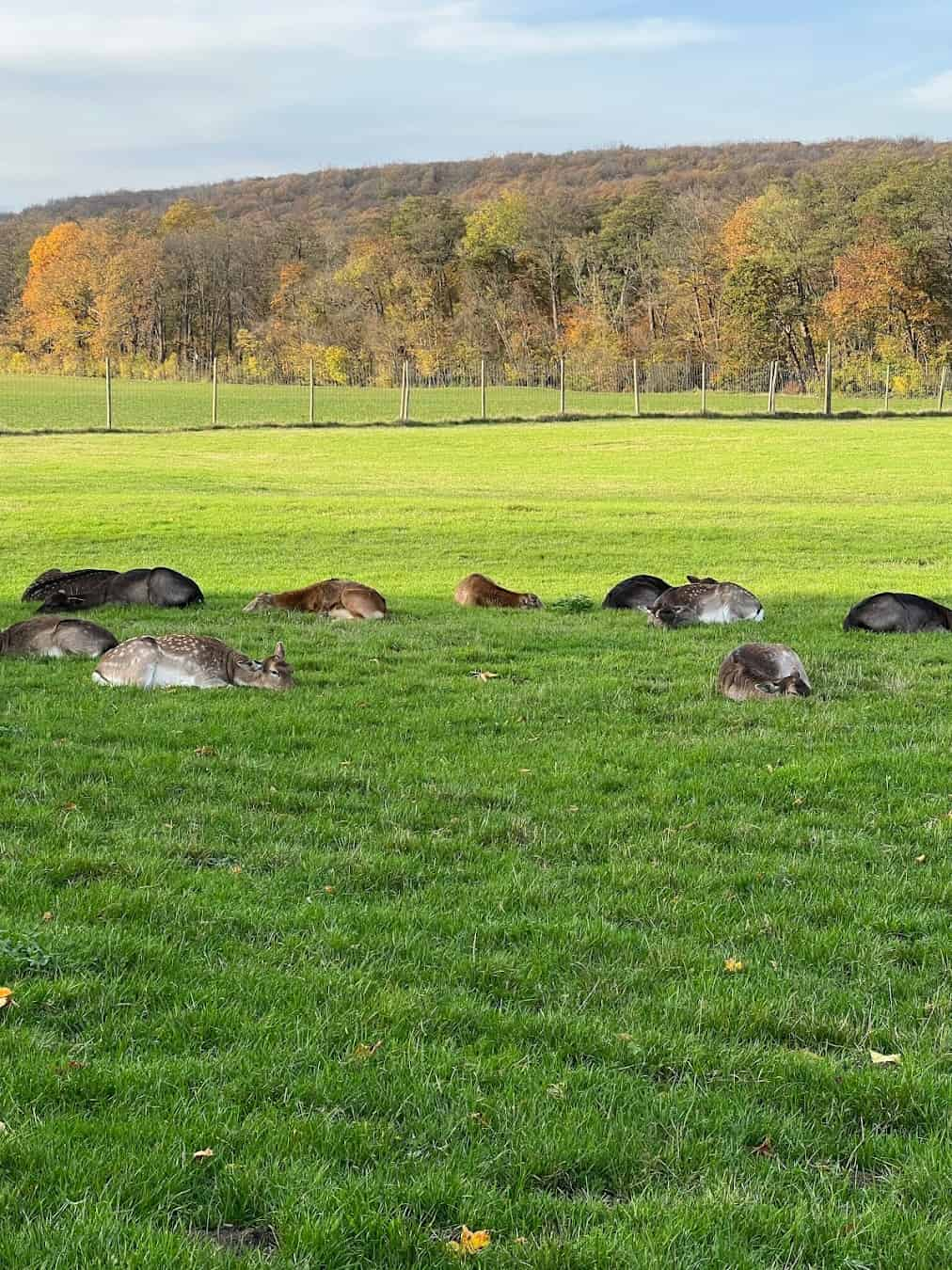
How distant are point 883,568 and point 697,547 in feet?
11.4

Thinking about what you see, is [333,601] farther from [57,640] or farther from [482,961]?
[482,961]

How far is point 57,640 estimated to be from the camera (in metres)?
11.7

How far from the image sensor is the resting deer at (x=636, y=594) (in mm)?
15508

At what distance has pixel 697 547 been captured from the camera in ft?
72.3

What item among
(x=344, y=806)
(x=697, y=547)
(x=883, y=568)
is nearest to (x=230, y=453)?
(x=697, y=547)

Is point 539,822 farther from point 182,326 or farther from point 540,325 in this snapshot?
point 182,326

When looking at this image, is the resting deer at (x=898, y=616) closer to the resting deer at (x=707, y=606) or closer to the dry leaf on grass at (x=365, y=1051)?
the resting deer at (x=707, y=606)

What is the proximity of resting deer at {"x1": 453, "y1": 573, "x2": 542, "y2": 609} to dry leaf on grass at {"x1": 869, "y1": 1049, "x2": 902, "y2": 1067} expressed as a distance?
1137 centimetres

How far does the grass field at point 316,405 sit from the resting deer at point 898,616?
43.4m

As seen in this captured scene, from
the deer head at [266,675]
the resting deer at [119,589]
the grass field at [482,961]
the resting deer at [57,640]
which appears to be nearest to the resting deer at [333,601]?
the resting deer at [119,589]

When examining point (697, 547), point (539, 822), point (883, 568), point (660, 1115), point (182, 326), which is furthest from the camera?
point (182, 326)

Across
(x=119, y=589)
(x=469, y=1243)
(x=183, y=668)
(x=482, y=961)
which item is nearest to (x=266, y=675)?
(x=183, y=668)

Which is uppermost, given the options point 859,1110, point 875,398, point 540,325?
point 540,325

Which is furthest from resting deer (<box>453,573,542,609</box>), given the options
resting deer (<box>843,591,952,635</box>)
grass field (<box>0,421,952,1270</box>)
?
resting deer (<box>843,591,952,635</box>)
